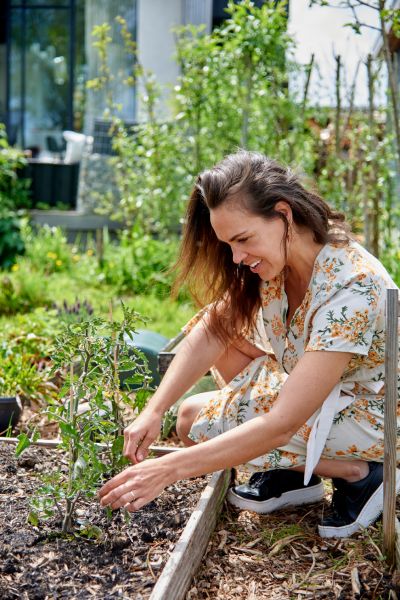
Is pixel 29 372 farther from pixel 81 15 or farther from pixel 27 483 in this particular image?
pixel 81 15

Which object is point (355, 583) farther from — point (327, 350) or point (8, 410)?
point (8, 410)

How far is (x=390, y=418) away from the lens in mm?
1891

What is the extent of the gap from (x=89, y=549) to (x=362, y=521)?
0.80 m

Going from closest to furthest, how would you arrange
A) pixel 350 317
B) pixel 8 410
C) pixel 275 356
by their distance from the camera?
pixel 350 317, pixel 275 356, pixel 8 410

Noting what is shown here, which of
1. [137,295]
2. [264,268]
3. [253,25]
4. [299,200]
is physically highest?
[253,25]

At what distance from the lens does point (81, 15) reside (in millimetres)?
11461

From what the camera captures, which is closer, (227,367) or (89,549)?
(89,549)

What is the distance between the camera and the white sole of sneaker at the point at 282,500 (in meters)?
2.45

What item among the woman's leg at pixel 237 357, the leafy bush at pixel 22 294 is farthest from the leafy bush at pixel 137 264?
the woman's leg at pixel 237 357

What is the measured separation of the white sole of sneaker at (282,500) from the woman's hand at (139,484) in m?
0.62

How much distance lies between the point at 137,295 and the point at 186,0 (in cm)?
539

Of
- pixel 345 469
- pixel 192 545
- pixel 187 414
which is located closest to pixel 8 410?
pixel 187 414

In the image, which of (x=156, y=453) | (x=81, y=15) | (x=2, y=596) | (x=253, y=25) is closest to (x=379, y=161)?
(x=253, y=25)

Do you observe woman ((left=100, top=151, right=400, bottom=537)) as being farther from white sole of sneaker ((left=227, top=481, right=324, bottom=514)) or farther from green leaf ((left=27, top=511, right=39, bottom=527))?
green leaf ((left=27, top=511, right=39, bottom=527))
